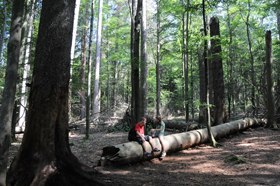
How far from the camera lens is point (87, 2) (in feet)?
62.6

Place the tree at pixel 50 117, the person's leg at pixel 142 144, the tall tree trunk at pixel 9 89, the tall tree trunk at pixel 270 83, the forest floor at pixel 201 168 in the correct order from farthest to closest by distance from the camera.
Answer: the tall tree trunk at pixel 270 83
the person's leg at pixel 142 144
the forest floor at pixel 201 168
the tree at pixel 50 117
the tall tree trunk at pixel 9 89

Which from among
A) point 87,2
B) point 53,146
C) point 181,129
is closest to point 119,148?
point 53,146

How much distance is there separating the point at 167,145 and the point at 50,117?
182 inches

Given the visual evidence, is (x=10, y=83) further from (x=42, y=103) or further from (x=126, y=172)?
(x=126, y=172)

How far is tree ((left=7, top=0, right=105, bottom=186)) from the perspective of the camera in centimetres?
298

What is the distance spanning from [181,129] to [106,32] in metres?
15.9

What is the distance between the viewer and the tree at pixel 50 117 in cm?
298

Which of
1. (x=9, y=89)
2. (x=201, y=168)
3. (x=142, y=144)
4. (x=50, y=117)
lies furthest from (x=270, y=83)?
(x=9, y=89)

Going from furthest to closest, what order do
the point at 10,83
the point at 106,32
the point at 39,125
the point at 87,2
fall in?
the point at 106,32 → the point at 87,2 → the point at 39,125 → the point at 10,83

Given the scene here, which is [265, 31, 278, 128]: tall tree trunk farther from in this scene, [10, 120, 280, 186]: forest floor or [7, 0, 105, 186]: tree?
[7, 0, 105, 186]: tree

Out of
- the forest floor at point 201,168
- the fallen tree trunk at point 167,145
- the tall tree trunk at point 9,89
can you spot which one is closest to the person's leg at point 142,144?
the fallen tree trunk at point 167,145

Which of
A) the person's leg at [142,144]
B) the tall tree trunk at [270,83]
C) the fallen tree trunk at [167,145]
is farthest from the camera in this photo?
the tall tree trunk at [270,83]

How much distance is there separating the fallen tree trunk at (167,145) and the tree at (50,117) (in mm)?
1863

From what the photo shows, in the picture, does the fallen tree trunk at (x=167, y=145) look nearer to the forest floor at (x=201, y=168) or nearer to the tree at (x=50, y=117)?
the forest floor at (x=201, y=168)
